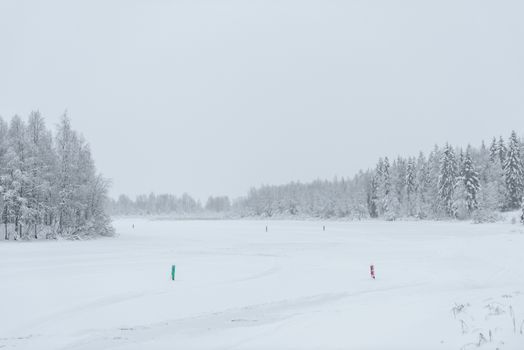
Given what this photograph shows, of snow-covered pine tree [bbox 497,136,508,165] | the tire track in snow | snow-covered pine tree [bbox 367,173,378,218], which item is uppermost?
snow-covered pine tree [bbox 497,136,508,165]

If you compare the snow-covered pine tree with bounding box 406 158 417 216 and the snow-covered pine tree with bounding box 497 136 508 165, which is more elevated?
the snow-covered pine tree with bounding box 497 136 508 165

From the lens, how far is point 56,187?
49.4 meters

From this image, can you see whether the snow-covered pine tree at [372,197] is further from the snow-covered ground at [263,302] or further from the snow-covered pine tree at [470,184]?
the snow-covered ground at [263,302]

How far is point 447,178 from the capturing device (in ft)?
284

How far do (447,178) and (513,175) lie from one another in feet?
37.2

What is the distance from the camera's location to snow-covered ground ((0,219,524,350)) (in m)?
10.3

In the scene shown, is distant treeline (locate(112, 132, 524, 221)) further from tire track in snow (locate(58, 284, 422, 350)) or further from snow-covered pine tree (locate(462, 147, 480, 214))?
tire track in snow (locate(58, 284, 422, 350))

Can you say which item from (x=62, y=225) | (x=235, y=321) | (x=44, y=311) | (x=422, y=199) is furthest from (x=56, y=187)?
(x=422, y=199)

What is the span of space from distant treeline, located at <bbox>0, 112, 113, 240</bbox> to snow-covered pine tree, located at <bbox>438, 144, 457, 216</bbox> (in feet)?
211

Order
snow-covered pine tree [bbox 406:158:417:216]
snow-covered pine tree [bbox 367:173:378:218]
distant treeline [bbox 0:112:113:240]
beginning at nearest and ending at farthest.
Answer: distant treeline [bbox 0:112:113:240]
snow-covered pine tree [bbox 406:158:417:216]
snow-covered pine tree [bbox 367:173:378:218]

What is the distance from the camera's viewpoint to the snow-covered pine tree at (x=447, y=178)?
283 ft

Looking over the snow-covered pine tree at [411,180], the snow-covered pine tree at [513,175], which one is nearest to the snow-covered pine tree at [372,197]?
the snow-covered pine tree at [411,180]

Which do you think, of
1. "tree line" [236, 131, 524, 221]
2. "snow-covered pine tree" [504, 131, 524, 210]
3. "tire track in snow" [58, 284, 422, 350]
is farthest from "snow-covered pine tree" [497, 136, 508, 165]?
"tire track in snow" [58, 284, 422, 350]

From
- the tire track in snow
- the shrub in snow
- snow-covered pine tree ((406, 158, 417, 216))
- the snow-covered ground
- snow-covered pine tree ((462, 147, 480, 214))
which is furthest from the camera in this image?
snow-covered pine tree ((406, 158, 417, 216))
